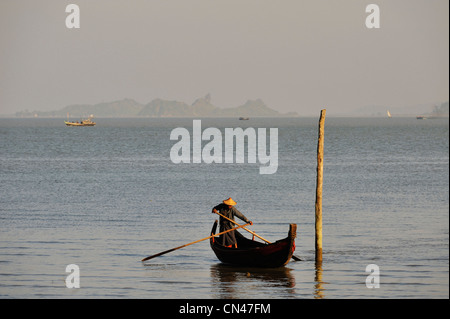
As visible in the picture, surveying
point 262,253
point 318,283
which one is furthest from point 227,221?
point 318,283

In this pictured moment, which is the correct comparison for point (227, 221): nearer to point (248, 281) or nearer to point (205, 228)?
point (248, 281)

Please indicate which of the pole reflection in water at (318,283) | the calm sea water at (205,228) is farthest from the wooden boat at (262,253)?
the pole reflection in water at (318,283)

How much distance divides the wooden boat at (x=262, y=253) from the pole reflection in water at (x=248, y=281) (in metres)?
0.18

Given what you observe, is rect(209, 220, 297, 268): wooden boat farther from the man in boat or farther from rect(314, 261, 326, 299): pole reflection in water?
rect(314, 261, 326, 299): pole reflection in water

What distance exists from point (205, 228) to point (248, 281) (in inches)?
357

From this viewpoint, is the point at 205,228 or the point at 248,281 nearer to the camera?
the point at 248,281

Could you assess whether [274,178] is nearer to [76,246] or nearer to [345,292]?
[76,246]

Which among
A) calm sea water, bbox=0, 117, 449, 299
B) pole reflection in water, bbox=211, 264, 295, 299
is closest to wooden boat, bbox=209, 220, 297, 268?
pole reflection in water, bbox=211, 264, 295, 299

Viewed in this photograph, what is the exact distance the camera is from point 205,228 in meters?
29.9

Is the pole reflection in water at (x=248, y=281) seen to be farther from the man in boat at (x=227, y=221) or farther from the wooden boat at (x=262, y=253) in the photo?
the man in boat at (x=227, y=221)

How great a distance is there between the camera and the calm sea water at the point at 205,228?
20.3 metres

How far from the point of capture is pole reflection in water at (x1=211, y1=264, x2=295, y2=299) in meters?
19.5

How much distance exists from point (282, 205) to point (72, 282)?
17759 millimetres
